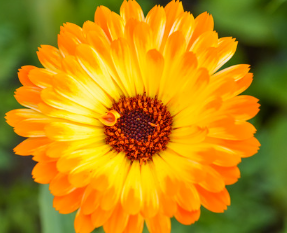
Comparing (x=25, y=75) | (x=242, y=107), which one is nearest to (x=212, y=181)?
(x=242, y=107)

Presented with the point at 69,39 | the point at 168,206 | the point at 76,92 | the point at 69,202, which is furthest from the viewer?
the point at 76,92

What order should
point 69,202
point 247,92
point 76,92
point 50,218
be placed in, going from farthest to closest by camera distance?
point 247,92 → point 50,218 → point 76,92 → point 69,202

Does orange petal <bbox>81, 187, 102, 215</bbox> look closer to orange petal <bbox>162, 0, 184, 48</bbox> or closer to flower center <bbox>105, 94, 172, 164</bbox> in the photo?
flower center <bbox>105, 94, 172, 164</bbox>

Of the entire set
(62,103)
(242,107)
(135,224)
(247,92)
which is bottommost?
(247,92)

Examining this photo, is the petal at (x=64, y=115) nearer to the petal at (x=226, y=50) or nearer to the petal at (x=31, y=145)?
the petal at (x=31, y=145)

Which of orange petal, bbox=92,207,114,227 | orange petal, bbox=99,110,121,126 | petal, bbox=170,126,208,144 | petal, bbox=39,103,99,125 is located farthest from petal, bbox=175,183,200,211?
petal, bbox=39,103,99,125

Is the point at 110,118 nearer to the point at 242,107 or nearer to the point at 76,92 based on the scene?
the point at 76,92

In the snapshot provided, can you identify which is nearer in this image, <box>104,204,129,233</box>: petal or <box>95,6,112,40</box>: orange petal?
<box>104,204,129,233</box>: petal
